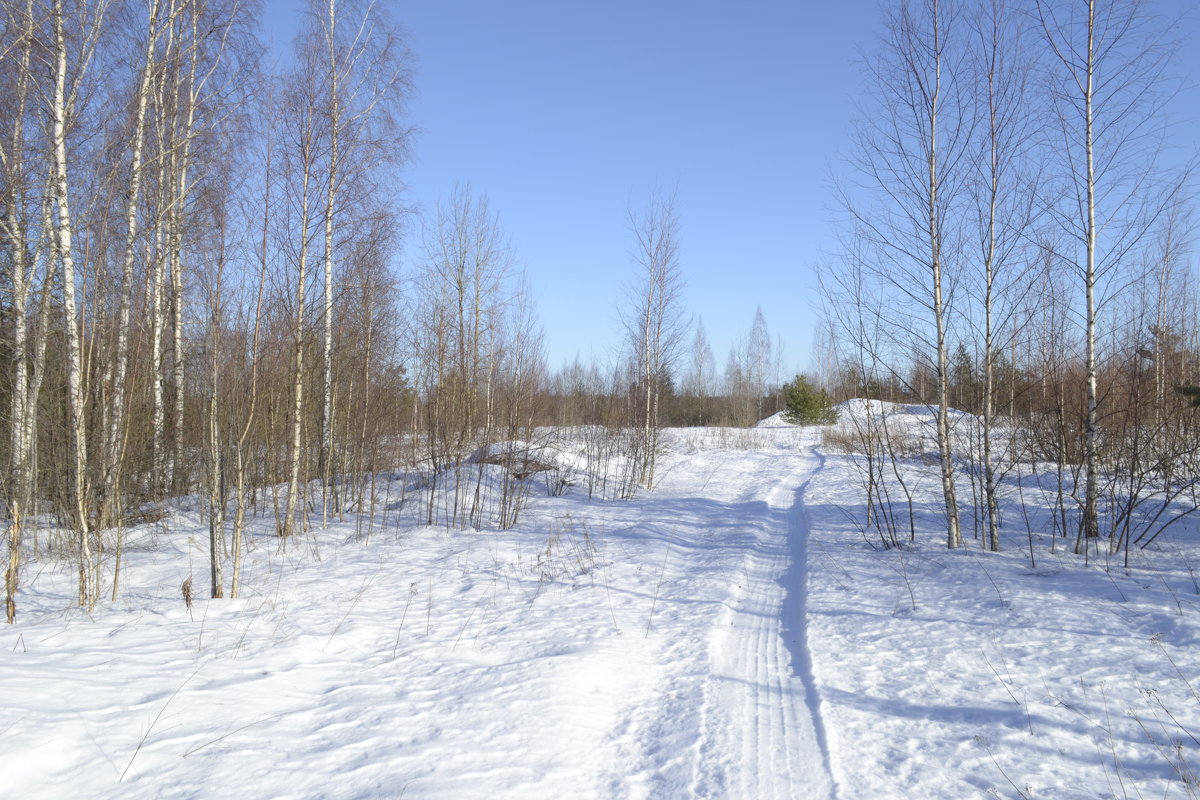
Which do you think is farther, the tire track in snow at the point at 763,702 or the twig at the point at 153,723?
the tire track in snow at the point at 763,702

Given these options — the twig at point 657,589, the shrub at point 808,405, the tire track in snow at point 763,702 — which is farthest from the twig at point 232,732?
the shrub at point 808,405

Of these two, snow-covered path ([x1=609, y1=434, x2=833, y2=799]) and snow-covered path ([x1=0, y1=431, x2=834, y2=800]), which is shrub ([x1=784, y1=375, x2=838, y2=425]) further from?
snow-covered path ([x1=0, y1=431, x2=834, y2=800])

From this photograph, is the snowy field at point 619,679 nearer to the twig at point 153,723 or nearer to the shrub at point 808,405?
the twig at point 153,723

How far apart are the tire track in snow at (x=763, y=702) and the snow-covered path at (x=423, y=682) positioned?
2 centimetres

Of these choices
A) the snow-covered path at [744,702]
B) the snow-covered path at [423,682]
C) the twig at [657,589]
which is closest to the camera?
the snow-covered path at [423,682]

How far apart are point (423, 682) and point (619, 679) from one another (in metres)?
1.44

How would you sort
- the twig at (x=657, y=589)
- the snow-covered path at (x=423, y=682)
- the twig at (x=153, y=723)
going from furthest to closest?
the twig at (x=657, y=589) < the snow-covered path at (x=423, y=682) < the twig at (x=153, y=723)

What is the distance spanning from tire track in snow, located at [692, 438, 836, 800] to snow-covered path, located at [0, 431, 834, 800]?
0.02 metres

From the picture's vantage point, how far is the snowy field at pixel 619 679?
3.27 m

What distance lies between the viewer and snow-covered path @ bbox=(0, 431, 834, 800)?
3.26 meters

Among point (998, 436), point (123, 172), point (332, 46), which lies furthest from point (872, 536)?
point (123, 172)

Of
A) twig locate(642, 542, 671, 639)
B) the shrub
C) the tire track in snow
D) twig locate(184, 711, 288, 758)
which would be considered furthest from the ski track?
the shrub

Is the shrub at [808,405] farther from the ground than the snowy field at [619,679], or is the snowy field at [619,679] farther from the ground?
the shrub at [808,405]

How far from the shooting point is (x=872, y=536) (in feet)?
31.4
